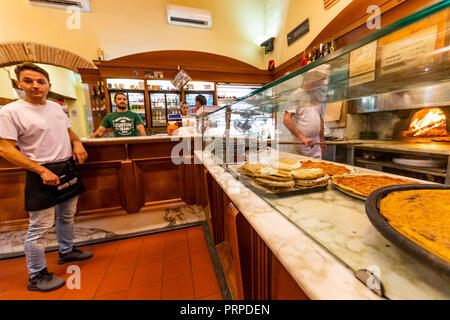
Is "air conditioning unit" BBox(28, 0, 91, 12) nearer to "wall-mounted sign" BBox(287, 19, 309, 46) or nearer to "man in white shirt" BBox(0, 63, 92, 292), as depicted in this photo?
"man in white shirt" BBox(0, 63, 92, 292)

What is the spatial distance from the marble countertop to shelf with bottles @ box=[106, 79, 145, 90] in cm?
473

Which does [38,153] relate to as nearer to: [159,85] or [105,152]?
[105,152]

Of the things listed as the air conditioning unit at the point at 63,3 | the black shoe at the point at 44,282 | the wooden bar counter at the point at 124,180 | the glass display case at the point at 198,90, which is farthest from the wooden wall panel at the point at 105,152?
the air conditioning unit at the point at 63,3

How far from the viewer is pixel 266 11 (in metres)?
5.13

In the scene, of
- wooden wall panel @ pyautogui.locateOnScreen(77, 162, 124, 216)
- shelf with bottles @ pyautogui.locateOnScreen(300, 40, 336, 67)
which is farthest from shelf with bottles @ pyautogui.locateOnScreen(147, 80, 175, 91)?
shelf with bottles @ pyautogui.locateOnScreen(300, 40, 336, 67)

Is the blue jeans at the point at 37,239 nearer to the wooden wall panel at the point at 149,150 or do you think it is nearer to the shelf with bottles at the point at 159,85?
the wooden wall panel at the point at 149,150

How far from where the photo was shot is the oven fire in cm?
205

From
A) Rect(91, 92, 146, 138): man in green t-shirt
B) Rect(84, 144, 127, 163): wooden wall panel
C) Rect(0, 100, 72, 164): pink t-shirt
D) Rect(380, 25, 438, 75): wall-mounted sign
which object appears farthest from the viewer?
Rect(91, 92, 146, 138): man in green t-shirt

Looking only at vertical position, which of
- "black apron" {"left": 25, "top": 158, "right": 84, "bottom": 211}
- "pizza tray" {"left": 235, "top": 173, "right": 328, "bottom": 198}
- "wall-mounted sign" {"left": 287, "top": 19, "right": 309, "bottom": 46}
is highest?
"wall-mounted sign" {"left": 287, "top": 19, "right": 309, "bottom": 46}

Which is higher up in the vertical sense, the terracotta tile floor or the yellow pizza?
the yellow pizza

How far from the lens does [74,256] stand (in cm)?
177

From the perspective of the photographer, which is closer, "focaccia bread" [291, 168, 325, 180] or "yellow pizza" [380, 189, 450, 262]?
"yellow pizza" [380, 189, 450, 262]

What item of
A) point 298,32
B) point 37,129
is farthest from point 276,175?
point 298,32

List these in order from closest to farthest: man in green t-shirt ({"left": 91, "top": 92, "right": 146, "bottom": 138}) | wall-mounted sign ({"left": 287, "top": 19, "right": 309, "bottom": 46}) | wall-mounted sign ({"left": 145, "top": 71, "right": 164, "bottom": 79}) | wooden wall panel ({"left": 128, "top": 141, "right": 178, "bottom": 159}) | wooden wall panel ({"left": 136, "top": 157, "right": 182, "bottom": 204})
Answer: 1. wooden wall panel ({"left": 128, "top": 141, "right": 178, "bottom": 159})
2. wooden wall panel ({"left": 136, "top": 157, "right": 182, "bottom": 204})
3. man in green t-shirt ({"left": 91, "top": 92, "right": 146, "bottom": 138})
4. wall-mounted sign ({"left": 287, "top": 19, "right": 309, "bottom": 46})
5. wall-mounted sign ({"left": 145, "top": 71, "right": 164, "bottom": 79})
